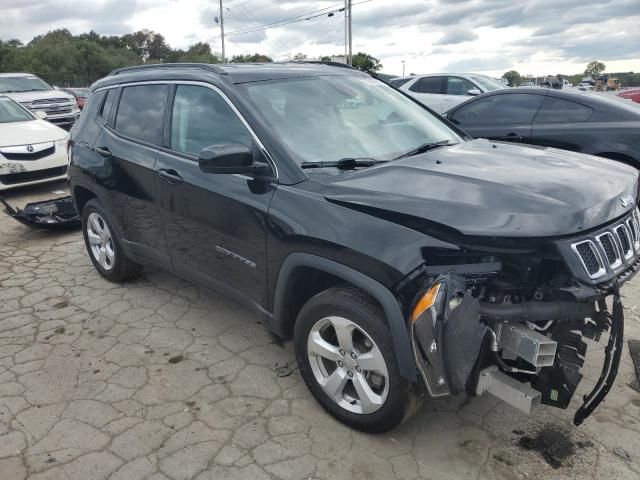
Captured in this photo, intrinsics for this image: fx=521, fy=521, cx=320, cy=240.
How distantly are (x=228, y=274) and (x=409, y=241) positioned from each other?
1.39 metres

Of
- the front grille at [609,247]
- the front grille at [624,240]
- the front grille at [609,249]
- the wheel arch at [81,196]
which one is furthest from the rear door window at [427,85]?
the front grille at [609,247]

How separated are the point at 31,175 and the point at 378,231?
7.09 meters

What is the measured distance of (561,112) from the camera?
649cm

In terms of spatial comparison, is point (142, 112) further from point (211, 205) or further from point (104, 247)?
point (104, 247)

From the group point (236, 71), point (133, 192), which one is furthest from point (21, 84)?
point (236, 71)

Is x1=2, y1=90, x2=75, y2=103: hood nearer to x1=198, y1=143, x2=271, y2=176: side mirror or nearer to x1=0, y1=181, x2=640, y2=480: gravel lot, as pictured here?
x1=0, y1=181, x2=640, y2=480: gravel lot

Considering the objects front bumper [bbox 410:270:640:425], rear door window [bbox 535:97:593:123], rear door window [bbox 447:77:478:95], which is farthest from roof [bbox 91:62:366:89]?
rear door window [bbox 447:77:478:95]

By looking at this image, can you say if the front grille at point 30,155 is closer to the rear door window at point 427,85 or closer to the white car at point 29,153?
the white car at point 29,153

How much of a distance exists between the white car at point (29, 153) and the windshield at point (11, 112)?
0.01 meters

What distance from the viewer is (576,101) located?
251 inches

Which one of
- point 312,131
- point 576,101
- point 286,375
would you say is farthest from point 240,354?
point 576,101

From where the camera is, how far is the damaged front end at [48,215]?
5.92m

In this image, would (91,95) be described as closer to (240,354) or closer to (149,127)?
(149,127)

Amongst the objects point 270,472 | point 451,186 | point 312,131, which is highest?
point 312,131
